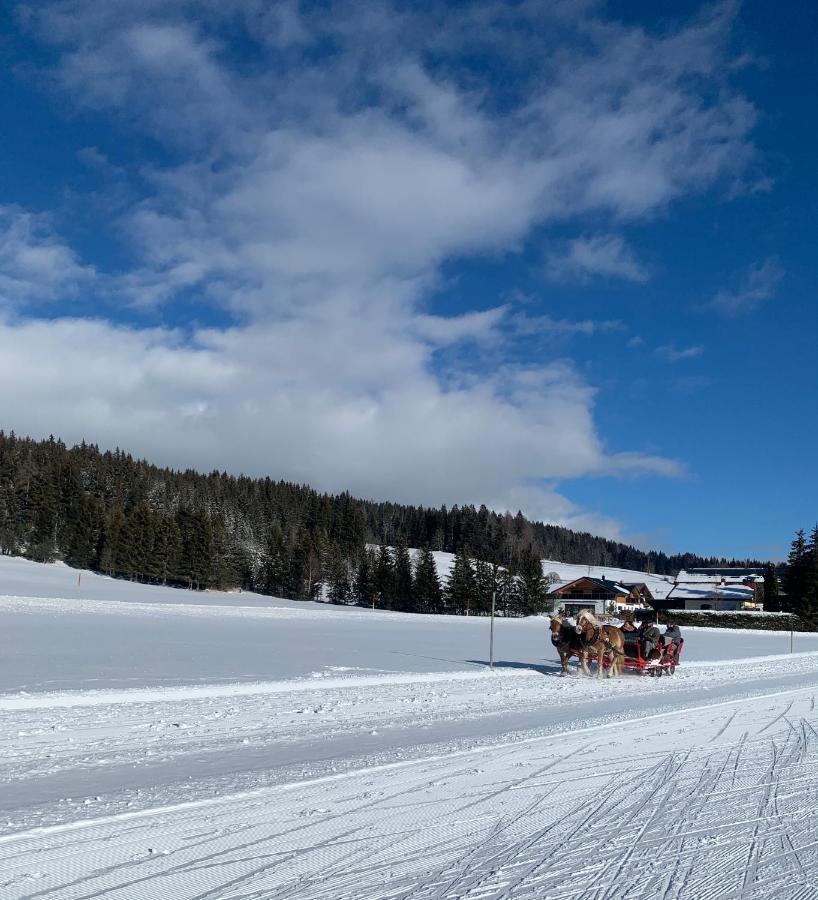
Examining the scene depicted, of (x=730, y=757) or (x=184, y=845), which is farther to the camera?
(x=730, y=757)

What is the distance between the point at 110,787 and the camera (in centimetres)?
730

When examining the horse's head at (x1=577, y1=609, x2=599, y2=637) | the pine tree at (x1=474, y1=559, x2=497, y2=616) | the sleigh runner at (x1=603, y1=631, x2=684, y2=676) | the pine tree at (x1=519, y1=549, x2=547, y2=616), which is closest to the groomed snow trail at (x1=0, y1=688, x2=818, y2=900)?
the horse's head at (x1=577, y1=609, x2=599, y2=637)

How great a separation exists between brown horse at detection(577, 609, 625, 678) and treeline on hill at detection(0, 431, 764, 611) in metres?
59.1

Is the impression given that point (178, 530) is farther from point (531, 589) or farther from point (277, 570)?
point (531, 589)

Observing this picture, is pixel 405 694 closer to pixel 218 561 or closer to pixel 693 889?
pixel 693 889

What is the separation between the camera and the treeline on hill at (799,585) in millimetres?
77000

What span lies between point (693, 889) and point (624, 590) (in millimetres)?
96780

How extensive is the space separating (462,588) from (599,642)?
5910 cm

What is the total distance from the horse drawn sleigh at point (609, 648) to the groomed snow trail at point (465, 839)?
1118 centimetres

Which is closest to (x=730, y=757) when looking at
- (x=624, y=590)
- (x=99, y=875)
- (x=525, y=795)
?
(x=525, y=795)

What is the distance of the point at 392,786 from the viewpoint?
24.8 feet

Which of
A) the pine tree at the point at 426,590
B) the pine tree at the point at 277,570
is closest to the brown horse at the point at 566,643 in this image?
the pine tree at the point at 426,590

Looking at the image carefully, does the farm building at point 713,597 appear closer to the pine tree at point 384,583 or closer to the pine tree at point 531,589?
the pine tree at point 531,589

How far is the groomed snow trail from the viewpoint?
501 cm
